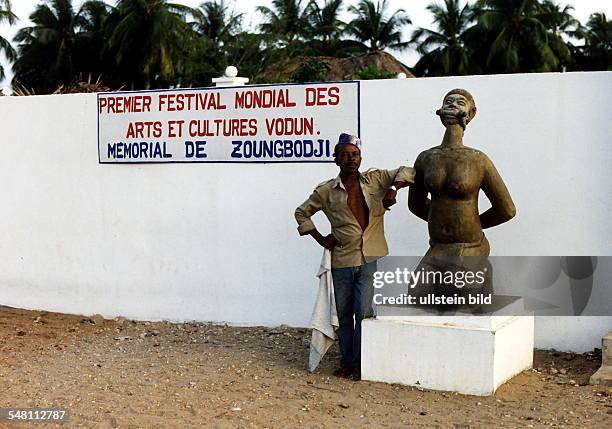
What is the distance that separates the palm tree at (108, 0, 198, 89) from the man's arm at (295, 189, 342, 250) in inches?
1144

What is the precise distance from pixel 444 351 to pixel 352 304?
0.75m

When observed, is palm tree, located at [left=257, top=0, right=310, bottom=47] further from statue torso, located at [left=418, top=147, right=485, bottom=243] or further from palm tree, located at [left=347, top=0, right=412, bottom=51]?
statue torso, located at [left=418, top=147, right=485, bottom=243]

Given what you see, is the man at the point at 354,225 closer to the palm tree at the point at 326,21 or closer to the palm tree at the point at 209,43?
the palm tree at the point at 209,43

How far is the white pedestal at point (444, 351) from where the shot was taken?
574 centimetres

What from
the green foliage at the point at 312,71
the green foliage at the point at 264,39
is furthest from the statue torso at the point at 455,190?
the green foliage at the point at 264,39

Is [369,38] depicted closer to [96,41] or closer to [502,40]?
[502,40]

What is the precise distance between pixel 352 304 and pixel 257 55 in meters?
26.4

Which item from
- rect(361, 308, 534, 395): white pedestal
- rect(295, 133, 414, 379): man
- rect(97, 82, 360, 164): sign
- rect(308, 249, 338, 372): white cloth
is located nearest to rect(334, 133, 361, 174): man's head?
rect(295, 133, 414, 379): man

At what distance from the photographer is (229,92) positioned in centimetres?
804

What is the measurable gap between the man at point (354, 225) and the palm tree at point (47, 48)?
1259 inches

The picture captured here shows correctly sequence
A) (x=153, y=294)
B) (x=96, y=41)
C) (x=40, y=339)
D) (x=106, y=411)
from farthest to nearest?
(x=96, y=41) → (x=153, y=294) → (x=40, y=339) → (x=106, y=411)

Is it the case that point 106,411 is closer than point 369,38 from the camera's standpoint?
Yes

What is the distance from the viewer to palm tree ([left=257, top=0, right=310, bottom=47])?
35.7m

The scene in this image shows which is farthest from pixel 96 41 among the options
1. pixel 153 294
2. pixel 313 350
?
pixel 313 350
